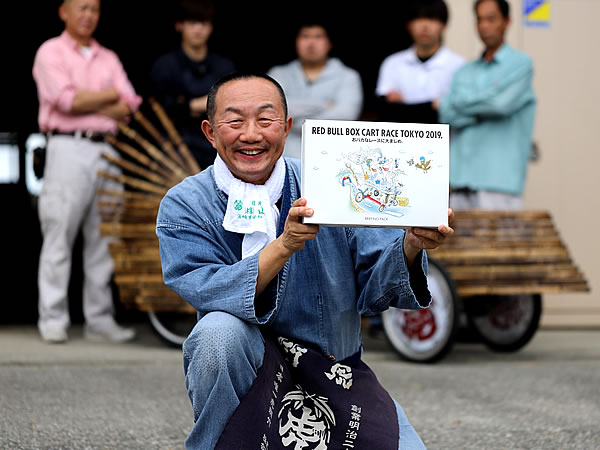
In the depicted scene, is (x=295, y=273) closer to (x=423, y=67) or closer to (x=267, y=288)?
(x=267, y=288)

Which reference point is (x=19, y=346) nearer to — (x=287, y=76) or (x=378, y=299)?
(x=287, y=76)

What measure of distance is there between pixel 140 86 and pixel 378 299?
22.7 feet

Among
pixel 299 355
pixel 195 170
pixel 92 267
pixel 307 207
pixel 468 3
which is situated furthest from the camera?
pixel 468 3

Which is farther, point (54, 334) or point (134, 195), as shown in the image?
point (54, 334)

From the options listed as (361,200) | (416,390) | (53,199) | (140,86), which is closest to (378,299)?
(361,200)

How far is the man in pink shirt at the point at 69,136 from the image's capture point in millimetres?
5281

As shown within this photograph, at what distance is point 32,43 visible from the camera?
9055 mm

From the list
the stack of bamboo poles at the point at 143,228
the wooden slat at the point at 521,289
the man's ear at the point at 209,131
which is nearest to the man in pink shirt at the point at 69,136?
the stack of bamboo poles at the point at 143,228

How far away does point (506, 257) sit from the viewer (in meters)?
4.88

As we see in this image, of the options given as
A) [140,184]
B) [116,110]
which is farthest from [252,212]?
[116,110]

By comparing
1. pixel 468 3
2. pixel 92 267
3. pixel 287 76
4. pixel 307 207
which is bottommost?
pixel 92 267

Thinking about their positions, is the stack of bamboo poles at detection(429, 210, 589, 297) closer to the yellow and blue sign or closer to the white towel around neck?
the yellow and blue sign

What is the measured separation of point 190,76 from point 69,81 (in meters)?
0.70

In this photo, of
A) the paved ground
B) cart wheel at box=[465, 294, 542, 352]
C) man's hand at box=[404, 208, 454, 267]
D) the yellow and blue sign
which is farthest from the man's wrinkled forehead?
the yellow and blue sign
